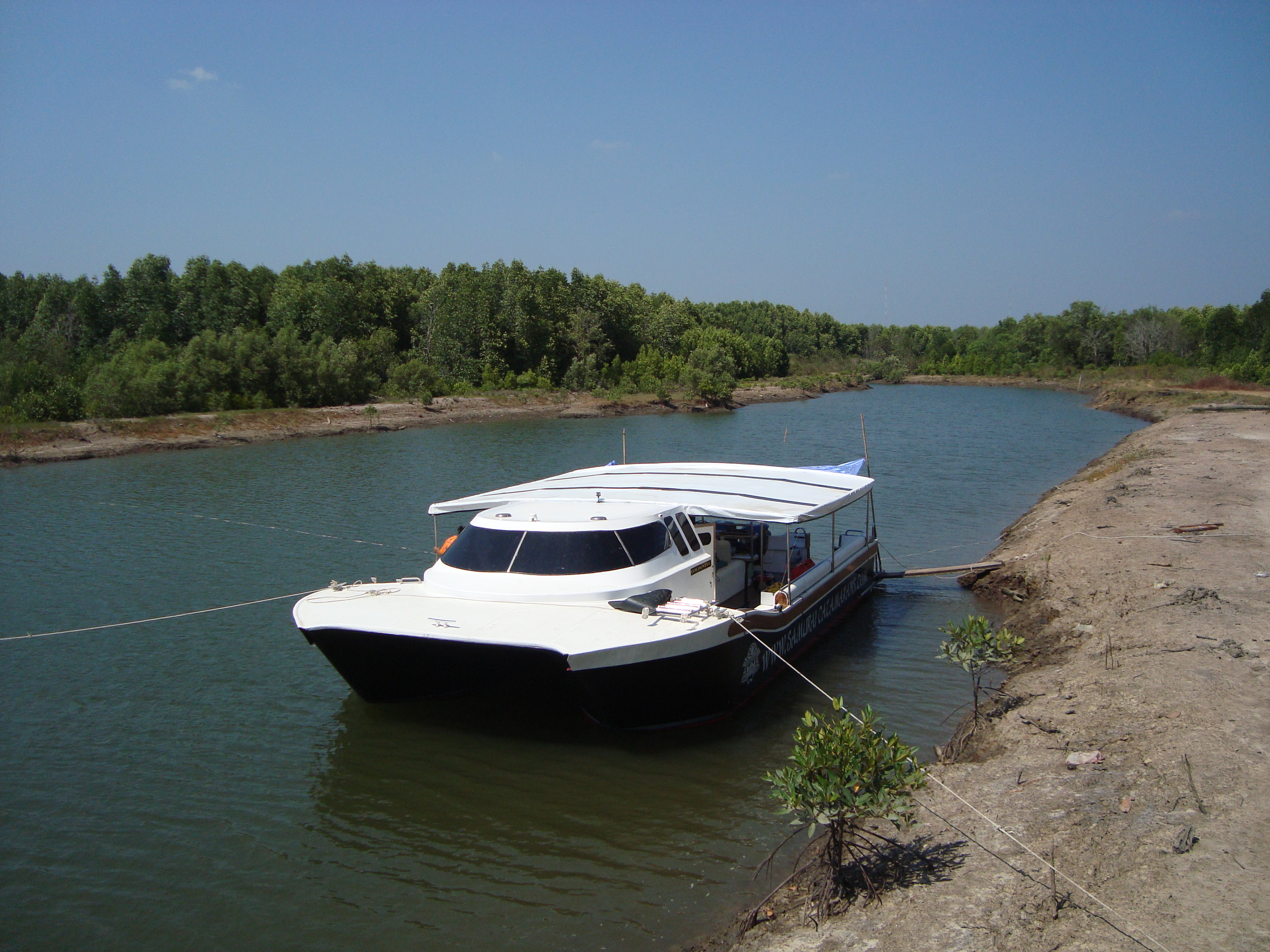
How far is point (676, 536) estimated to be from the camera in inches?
439

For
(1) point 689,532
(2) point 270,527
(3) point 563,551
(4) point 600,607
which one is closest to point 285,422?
(2) point 270,527

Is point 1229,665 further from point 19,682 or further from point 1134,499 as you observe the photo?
point 19,682

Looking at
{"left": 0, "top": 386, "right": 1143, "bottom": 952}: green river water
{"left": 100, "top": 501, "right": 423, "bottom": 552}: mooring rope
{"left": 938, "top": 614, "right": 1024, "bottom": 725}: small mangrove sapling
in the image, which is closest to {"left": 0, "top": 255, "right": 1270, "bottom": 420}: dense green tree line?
{"left": 100, "top": 501, "right": 423, "bottom": 552}: mooring rope

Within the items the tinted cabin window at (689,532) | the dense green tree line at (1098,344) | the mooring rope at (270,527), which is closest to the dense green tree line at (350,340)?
the dense green tree line at (1098,344)

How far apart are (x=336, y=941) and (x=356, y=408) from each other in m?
48.2

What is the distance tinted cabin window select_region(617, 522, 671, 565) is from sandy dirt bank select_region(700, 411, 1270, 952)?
4.13 metres

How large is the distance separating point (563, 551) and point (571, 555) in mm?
114

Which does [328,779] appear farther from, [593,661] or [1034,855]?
[1034,855]

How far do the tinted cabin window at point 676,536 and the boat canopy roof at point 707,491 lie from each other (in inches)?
9.5

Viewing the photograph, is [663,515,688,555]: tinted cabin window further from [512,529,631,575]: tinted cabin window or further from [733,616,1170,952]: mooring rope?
[733,616,1170,952]: mooring rope

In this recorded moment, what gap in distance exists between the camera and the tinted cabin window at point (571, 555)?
10.3 m

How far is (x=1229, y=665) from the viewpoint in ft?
29.8

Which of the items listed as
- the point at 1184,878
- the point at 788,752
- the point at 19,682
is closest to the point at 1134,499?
the point at 788,752

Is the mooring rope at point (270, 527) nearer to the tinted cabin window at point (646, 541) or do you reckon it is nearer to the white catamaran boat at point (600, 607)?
the white catamaran boat at point (600, 607)
